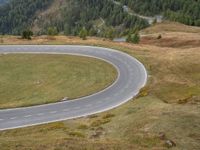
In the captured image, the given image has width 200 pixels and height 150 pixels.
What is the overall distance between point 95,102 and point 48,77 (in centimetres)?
1728

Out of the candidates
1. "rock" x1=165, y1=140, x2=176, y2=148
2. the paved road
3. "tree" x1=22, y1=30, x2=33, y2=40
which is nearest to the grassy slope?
"rock" x1=165, y1=140, x2=176, y2=148

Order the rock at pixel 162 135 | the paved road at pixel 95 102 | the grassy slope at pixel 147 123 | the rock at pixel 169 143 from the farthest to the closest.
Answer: the paved road at pixel 95 102 → the rock at pixel 162 135 → the rock at pixel 169 143 → the grassy slope at pixel 147 123

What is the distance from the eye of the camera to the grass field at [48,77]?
7849 cm

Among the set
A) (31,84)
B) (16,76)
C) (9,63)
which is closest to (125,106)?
(31,84)

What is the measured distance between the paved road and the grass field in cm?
209

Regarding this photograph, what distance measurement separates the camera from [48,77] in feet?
289

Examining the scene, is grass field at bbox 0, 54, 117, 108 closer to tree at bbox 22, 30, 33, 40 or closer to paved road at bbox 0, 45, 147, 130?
paved road at bbox 0, 45, 147, 130

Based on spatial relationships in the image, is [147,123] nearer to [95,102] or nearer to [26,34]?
[95,102]

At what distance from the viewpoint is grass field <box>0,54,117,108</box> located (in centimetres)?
7849

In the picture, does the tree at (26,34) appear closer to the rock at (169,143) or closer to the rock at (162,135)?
the rock at (162,135)

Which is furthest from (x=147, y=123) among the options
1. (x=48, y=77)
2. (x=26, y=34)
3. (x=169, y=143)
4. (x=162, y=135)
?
(x=26, y=34)

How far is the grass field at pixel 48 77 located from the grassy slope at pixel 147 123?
10.6m

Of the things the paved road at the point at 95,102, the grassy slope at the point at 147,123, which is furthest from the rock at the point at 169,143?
the paved road at the point at 95,102

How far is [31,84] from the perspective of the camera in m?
85.1
